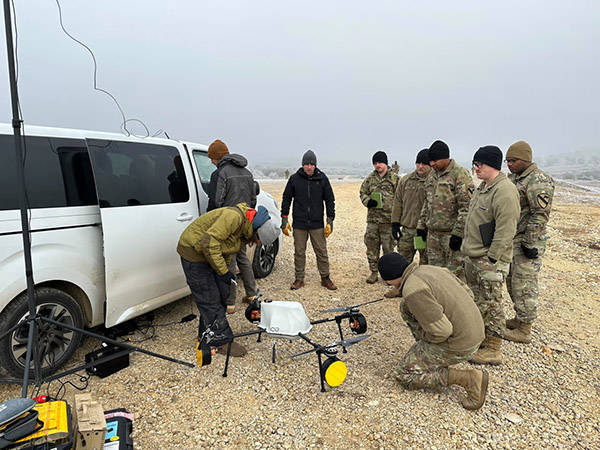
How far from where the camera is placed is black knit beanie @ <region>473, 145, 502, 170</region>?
323 cm

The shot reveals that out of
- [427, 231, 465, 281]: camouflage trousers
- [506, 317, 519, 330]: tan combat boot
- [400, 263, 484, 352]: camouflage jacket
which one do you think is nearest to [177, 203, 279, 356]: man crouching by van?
[400, 263, 484, 352]: camouflage jacket

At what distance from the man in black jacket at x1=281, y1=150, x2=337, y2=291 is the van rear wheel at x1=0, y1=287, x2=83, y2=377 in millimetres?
2807

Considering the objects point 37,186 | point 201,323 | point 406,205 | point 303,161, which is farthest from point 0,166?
point 406,205

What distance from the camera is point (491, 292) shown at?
325cm

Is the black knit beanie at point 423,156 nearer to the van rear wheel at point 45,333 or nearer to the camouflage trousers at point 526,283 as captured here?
the camouflage trousers at point 526,283

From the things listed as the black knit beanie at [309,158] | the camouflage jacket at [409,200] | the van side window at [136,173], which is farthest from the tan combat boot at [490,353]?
the van side window at [136,173]

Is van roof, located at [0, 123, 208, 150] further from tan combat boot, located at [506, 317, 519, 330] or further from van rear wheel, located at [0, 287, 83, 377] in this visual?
tan combat boot, located at [506, 317, 519, 330]

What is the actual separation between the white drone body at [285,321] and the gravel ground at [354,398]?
402mm

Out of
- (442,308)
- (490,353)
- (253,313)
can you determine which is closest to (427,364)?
(442,308)

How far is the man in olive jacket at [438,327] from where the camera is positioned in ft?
8.53

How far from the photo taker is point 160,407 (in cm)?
270

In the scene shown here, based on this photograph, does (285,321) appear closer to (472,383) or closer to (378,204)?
(472,383)

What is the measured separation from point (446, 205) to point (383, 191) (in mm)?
1253

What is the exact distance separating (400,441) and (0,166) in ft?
10.9
